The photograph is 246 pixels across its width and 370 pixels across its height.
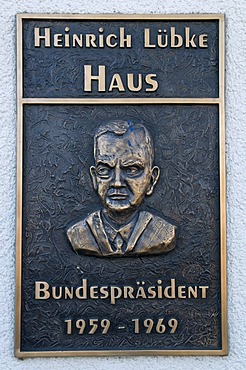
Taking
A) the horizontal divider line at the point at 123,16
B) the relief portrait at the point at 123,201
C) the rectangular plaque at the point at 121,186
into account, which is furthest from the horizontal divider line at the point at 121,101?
the horizontal divider line at the point at 123,16

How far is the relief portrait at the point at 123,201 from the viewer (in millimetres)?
2688

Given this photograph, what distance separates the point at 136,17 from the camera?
9.11 feet

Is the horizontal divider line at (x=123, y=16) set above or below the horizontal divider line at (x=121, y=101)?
above

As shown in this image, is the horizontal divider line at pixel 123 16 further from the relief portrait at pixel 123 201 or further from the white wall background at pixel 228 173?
the relief portrait at pixel 123 201

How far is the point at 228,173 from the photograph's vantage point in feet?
9.12

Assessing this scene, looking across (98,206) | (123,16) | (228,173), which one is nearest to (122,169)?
(98,206)

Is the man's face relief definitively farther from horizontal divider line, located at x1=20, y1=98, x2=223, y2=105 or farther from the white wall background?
the white wall background

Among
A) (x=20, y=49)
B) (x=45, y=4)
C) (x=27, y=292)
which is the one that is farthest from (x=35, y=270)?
(x=45, y=4)

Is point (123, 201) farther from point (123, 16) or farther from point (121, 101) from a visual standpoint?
point (123, 16)

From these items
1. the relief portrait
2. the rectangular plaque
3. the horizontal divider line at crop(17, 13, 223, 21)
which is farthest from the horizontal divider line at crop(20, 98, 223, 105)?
the horizontal divider line at crop(17, 13, 223, 21)

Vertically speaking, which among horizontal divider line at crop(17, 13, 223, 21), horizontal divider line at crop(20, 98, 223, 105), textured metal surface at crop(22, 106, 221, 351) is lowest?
textured metal surface at crop(22, 106, 221, 351)

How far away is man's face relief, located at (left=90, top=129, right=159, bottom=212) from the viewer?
2684 mm

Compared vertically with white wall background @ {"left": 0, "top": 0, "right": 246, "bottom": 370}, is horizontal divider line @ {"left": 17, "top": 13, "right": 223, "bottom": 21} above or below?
above

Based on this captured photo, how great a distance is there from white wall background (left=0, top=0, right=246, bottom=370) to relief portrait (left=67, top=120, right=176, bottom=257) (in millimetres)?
337
